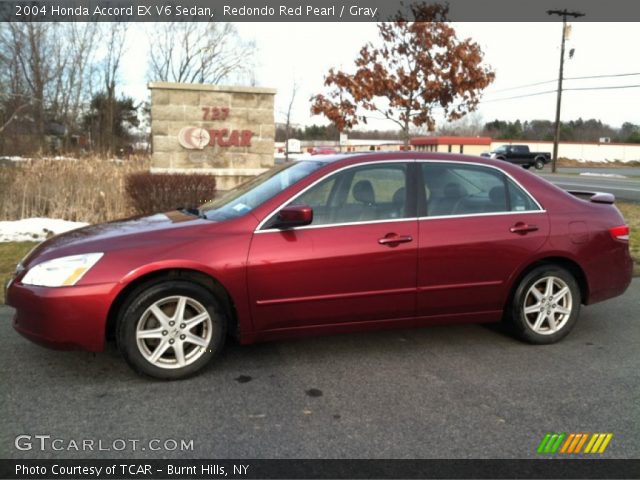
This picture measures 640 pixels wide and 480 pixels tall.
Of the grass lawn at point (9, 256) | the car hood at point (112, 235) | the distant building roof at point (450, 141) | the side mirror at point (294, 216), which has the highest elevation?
the distant building roof at point (450, 141)

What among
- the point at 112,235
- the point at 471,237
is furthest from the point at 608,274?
the point at 112,235

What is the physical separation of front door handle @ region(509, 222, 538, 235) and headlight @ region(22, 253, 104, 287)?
3.07 m

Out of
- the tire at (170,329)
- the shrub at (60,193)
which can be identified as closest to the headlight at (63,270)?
the tire at (170,329)

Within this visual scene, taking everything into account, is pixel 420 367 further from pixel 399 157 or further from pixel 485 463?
pixel 399 157

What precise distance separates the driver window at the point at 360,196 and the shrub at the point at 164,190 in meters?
5.47

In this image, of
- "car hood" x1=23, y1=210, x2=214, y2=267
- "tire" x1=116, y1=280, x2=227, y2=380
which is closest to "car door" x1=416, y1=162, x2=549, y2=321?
"tire" x1=116, y1=280, x2=227, y2=380

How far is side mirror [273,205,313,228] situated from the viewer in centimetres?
362

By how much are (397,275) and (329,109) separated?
10.9 metres

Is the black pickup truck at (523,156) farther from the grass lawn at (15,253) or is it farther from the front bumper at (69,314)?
the front bumper at (69,314)

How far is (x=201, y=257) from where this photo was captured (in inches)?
139

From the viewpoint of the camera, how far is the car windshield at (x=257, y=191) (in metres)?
3.96

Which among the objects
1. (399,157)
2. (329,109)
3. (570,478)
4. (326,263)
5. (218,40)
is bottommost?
(570,478)

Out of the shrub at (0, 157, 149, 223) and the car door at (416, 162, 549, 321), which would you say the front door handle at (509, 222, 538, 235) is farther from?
the shrub at (0, 157, 149, 223)

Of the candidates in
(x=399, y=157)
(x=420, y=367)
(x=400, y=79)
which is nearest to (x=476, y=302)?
(x=420, y=367)
